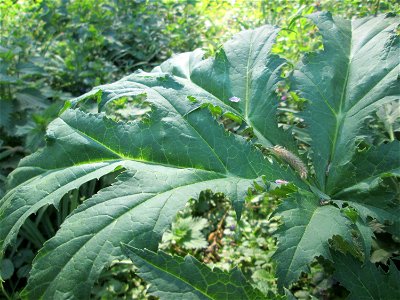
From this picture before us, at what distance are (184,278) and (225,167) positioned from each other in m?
0.39

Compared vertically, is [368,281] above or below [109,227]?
below

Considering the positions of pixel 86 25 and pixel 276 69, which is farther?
pixel 86 25

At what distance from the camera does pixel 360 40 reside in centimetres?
147

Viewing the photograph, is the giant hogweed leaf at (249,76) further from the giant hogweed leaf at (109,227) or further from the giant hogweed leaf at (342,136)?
the giant hogweed leaf at (109,227)

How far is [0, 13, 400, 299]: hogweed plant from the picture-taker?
0.98 meters

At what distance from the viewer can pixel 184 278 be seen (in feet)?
2.92

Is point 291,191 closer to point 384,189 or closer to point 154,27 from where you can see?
point 384,189

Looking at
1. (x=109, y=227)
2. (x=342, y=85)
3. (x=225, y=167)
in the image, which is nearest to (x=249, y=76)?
(x=342, y=85)

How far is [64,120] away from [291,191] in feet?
2.38

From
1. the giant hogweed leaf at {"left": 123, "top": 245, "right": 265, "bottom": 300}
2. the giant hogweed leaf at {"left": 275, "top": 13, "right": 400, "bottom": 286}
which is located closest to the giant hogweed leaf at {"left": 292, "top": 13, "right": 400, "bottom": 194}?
the giant hogweed leaf at {"left": 275, "top": 13, "right": 400, "bottom": 286}

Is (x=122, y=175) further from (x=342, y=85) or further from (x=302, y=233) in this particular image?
(x=342, y=85)

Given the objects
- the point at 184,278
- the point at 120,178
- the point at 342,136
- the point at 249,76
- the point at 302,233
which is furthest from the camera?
the point at 249,76

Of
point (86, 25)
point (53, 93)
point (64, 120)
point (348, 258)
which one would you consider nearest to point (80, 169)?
point (64, 120)

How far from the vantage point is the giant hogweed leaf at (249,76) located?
1.38m
